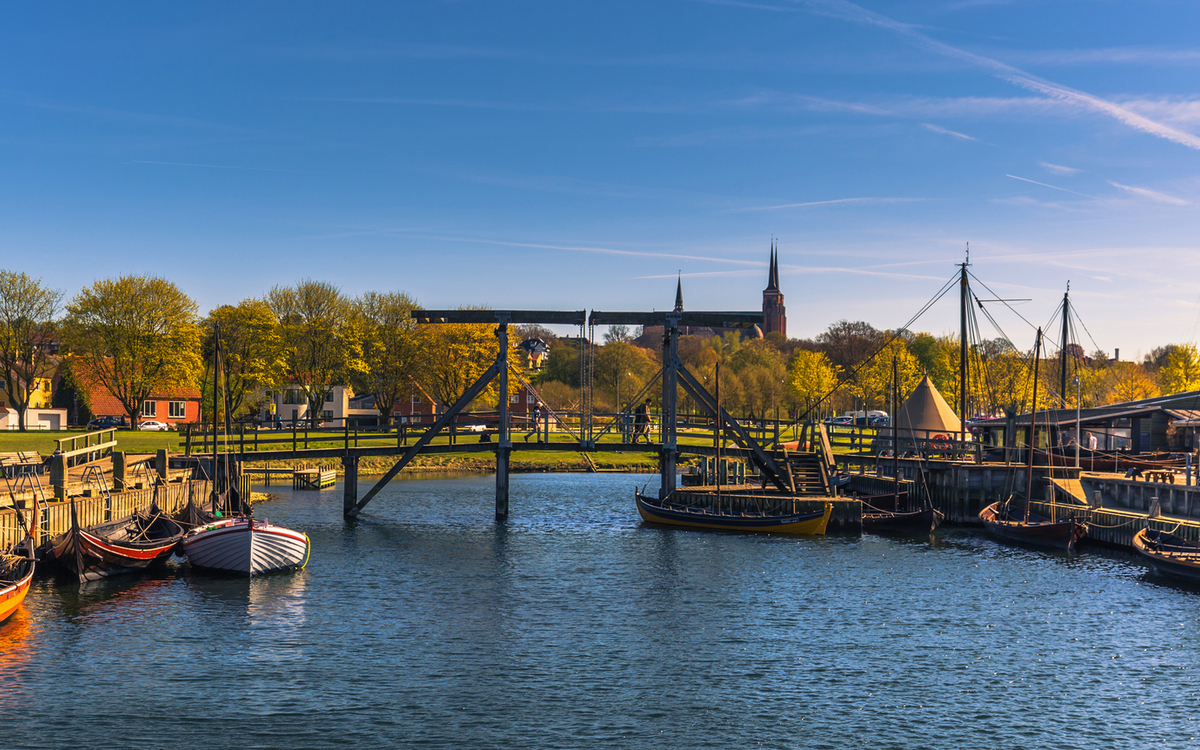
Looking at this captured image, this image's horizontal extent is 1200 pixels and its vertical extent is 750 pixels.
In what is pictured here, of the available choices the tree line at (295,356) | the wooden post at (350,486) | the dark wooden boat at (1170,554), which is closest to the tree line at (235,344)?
the tree line at (295,356)

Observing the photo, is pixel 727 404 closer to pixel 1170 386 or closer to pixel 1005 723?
pixel 1170 386

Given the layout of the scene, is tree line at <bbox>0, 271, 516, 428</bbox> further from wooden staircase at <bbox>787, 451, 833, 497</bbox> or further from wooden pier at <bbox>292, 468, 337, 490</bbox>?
wooden staircase at <bbox>787, 451, 833, 497</bbox>

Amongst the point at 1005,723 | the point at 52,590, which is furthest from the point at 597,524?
the point at 1005,723

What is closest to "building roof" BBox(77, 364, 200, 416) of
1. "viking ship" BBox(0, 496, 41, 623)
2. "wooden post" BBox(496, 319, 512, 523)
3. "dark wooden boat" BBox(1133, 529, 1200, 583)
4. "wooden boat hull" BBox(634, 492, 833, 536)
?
"wooden post" BBox(496, 319, 512, 523)

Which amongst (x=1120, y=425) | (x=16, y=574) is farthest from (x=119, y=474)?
(x=1120, y=425)

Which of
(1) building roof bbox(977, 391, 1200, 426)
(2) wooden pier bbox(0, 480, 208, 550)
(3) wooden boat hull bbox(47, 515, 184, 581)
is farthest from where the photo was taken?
(1) building roof bbox(977, 391, 1200, 426)

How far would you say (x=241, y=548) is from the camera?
32750 millimetres

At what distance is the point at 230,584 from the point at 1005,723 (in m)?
24.4

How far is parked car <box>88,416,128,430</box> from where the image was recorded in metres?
88.3

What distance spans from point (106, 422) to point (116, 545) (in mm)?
67494

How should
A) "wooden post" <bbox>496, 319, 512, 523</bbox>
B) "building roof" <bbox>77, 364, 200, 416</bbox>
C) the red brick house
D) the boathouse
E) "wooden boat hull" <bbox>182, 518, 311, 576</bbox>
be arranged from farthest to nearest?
the red brick house < "building roof" <bbox>77, 364, 200, 416</bbox> < the boathouse < "wooden post" <bbox>496, 319, 512, 523</bbox> < "wooden boat hull" <bbox>182, 518, 311, 576</bbox>

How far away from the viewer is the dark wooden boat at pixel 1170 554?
31938 mm

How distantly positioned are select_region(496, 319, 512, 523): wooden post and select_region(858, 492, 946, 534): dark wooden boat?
17.7 meters

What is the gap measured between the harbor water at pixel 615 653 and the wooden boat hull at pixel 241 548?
67 cm
